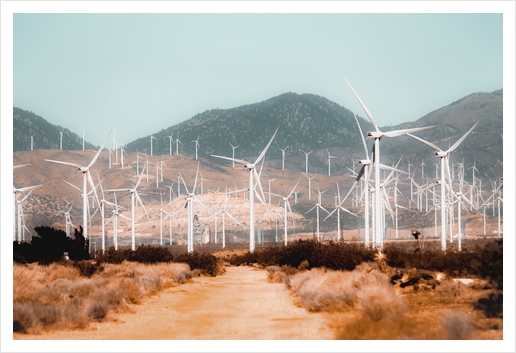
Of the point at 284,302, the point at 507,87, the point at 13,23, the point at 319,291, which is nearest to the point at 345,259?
the point at 284,302

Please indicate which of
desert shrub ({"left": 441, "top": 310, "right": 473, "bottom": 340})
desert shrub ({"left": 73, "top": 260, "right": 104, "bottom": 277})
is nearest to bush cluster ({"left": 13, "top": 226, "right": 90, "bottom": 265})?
desert shrub ({"left": 73, "top": 260, "right": 104, "bottom": 277})

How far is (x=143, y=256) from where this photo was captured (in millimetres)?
50812

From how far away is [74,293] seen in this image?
27.3 meters

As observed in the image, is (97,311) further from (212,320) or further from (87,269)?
(87,269)

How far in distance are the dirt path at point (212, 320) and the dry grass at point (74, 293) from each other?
516 mm

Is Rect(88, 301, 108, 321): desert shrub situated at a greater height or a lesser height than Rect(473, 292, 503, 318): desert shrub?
lesser

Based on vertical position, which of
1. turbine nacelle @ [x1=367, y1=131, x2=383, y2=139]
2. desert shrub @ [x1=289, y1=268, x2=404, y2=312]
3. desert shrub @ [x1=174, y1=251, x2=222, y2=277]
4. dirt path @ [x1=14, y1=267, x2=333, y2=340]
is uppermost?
turbine nacelle @ [x1=367, y1=131, x2=383, y2=139]

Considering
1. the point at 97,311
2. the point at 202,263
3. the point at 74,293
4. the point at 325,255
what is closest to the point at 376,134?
the point at 325,255

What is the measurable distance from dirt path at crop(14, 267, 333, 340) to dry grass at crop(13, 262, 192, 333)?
1.69 feet

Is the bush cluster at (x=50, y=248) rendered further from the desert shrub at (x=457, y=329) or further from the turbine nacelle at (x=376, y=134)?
the desert shrub at (x=457, y=329)

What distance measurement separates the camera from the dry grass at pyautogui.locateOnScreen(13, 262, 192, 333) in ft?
69.5

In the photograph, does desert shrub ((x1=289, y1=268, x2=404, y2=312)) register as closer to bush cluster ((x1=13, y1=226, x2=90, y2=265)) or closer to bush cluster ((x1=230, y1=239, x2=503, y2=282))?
bush cluster ((x1=230, y1=239, x2=503, y2=282))

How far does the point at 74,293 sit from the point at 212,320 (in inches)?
243

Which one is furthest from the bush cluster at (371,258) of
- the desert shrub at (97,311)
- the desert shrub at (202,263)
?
the desert shrub at (97,311)
